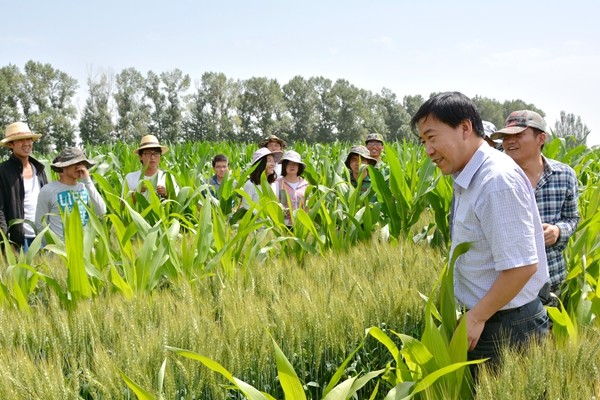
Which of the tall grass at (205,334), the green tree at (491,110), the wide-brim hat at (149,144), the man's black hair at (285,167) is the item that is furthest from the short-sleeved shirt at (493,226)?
the green tree at (491,110)

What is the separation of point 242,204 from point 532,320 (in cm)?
282

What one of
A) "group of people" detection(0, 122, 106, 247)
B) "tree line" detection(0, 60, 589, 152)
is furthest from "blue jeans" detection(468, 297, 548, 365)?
"tree line" detection(0, 60, 589, 152)

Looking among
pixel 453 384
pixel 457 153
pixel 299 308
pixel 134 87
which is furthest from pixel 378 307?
pixel 134 87

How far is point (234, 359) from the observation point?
1380 millimetres

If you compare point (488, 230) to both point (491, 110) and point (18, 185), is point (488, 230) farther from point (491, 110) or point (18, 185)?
→ point (491, 110)

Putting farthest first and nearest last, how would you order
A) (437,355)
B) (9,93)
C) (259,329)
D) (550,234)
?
(9,93) < (550,234) < (259,329) < (437,355)

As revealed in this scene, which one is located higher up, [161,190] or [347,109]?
[347,109]

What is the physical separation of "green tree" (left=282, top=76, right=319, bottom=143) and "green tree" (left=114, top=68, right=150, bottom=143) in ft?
59.2

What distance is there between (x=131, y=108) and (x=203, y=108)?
840 centimetres

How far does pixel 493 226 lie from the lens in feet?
4.86

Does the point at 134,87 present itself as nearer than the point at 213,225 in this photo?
No

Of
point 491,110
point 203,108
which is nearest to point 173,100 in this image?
point 203,108

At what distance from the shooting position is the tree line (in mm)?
58344

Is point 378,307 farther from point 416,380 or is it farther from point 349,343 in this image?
point 416,380
